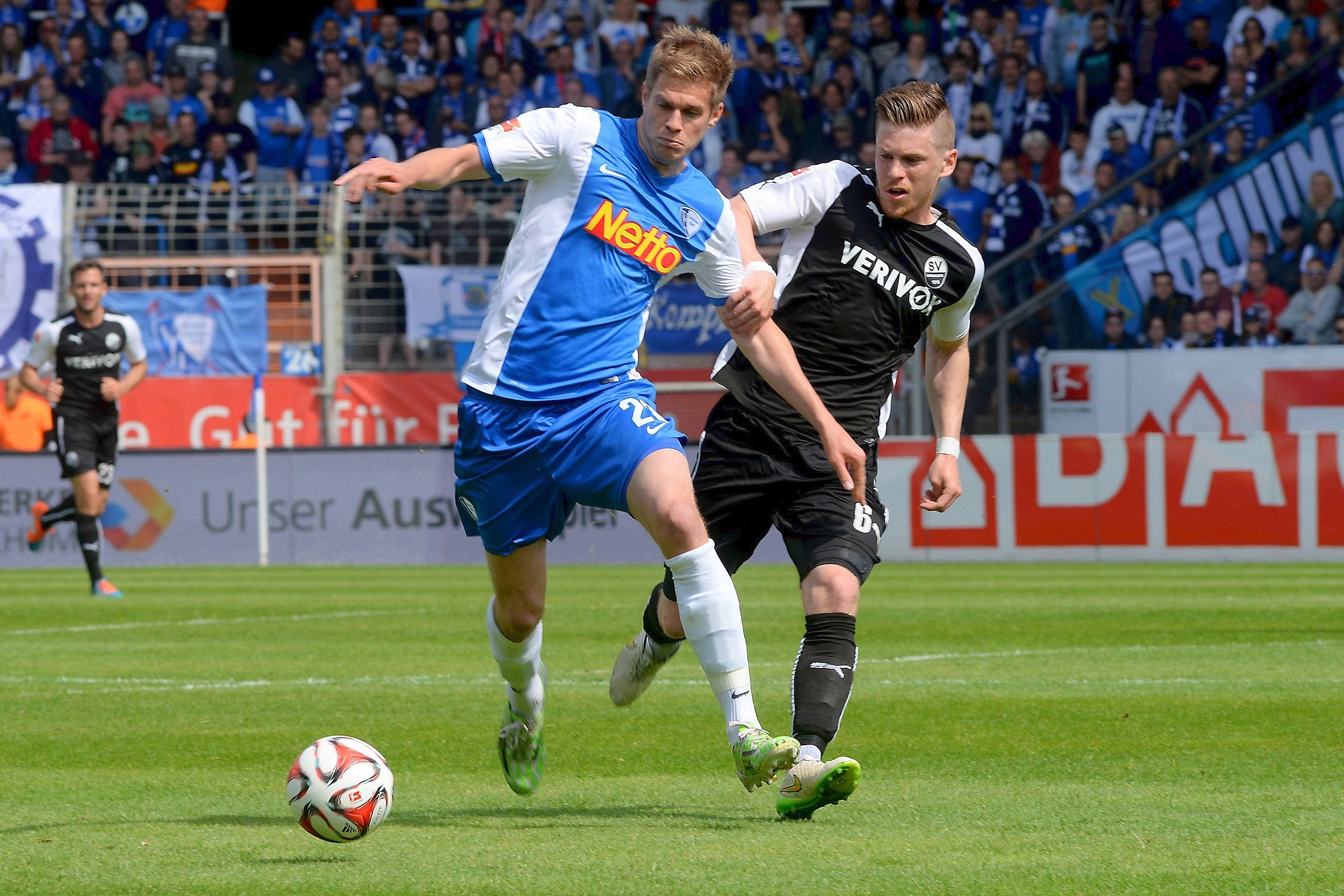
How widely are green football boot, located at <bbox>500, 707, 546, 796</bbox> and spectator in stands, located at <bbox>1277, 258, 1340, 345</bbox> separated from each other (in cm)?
1356

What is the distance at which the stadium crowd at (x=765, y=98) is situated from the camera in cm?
1842

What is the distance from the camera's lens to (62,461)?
13.6 meters

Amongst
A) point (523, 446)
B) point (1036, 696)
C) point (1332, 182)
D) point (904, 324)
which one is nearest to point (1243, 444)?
point (1332, 182)

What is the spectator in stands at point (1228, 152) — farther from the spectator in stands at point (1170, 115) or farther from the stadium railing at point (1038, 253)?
the spectator in stands at point (1170, 115)

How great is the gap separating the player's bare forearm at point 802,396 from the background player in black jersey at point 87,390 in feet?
30.7

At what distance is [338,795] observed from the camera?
14.4ft

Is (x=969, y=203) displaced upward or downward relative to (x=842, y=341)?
A: upward

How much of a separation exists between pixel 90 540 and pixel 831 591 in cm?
971

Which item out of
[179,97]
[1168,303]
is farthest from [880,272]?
Result: [179,97]

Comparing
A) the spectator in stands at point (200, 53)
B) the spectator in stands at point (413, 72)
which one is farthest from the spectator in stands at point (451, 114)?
the spectator in stands at point (200, 53)

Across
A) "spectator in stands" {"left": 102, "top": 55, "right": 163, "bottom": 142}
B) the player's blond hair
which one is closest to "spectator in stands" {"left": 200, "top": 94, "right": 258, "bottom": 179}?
"spectator in stands" {"left": 102, "top": 55, "right": 163, "bottom": 142}

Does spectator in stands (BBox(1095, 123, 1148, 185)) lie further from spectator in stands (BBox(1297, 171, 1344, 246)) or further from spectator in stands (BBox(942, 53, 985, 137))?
spectator in stands (BBox(1297, 171, 1344, 246))

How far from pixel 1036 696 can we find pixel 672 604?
2.35 m

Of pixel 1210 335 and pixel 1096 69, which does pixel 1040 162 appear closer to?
pixel 1096 69
